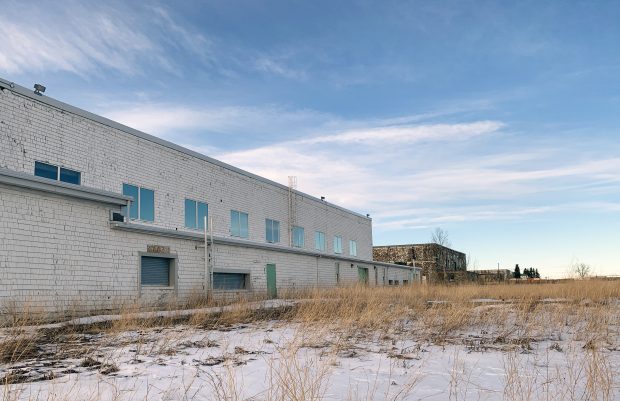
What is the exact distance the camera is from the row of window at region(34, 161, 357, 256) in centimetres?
1784

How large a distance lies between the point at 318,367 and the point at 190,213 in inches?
720

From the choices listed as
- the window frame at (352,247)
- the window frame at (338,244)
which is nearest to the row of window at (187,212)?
the window frame at (338,244)

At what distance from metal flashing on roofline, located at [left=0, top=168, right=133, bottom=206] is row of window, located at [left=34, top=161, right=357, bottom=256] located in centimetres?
117

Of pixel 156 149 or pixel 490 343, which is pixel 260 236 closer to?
pixel 156 149

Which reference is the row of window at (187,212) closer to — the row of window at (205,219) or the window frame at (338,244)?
the row of window at (205,219)

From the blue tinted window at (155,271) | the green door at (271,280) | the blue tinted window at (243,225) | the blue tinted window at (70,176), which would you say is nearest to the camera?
the blue tinted window at (155,271)

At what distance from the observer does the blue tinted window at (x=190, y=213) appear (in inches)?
936

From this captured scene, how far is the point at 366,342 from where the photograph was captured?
372 inches

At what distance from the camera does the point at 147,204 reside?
70.5 ft

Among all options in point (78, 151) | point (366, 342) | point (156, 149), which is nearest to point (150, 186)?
point (156, 149)

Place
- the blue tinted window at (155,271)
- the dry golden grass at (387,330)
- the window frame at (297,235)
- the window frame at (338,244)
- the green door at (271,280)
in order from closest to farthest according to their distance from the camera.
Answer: the dry golden grass at (387,330), the blue tinted window at (155,271), the green door at (271,280), the window frame at (297,235), the window frame at (338,244)

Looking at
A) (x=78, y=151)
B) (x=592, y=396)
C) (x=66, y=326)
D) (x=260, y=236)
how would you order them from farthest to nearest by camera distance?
(x=260, y=236)
(x=78, y=151)
(x=66, y=326)
(x=592, y=396)

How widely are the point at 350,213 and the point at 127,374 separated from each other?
35.9m

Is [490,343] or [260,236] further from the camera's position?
[260,236]
